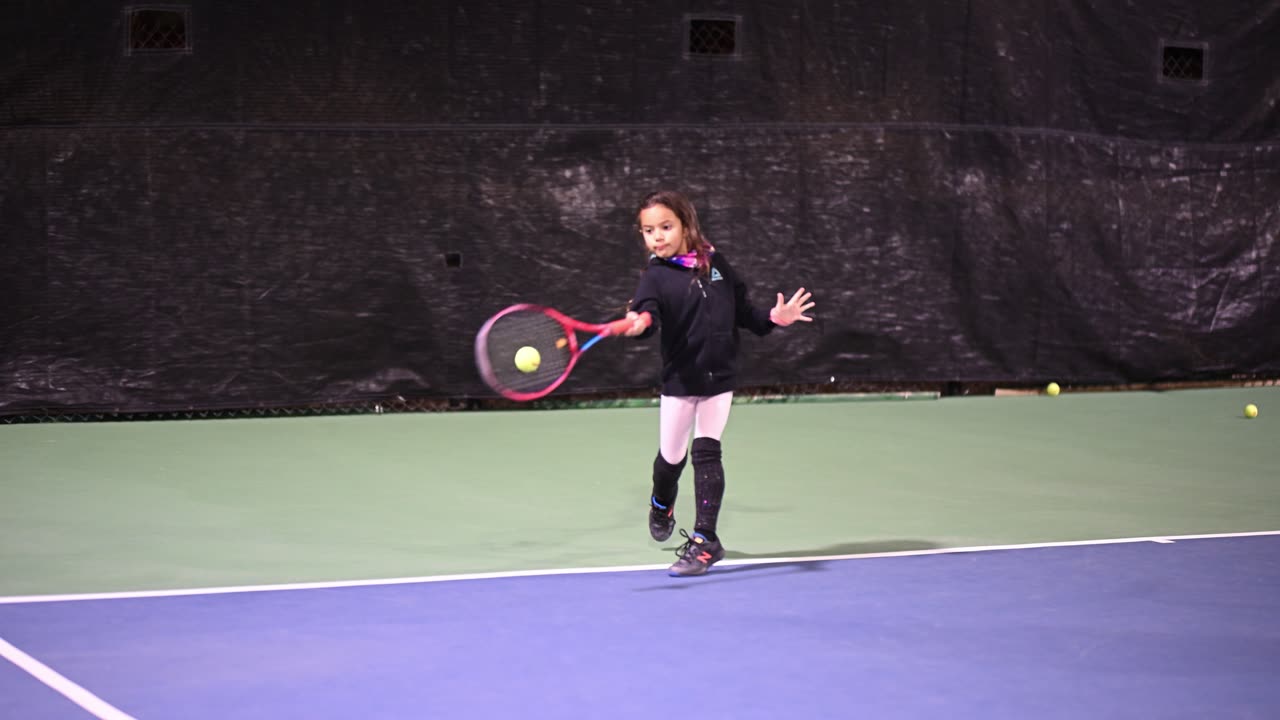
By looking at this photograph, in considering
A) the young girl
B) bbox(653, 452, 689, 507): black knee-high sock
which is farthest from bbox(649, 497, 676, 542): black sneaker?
the young girl

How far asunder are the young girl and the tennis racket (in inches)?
7.7

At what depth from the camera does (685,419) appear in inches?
209

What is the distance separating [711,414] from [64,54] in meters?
5.44

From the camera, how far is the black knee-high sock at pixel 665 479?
5.34m

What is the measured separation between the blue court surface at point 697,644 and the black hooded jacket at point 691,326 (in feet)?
2.02

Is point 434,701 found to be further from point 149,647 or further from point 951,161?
point 951,161

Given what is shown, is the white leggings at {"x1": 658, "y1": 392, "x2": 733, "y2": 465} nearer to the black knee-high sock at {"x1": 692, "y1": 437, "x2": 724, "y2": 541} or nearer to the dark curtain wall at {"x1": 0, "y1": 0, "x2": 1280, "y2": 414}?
the black knee-high sock at {"x1": 692, "y1": 437, "x2": 724, "y2": 541}

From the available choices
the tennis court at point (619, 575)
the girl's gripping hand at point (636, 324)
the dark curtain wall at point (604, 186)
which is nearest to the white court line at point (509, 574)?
the tennis court at point (619, 575)

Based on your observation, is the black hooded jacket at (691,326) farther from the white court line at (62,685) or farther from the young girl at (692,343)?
the white court line at (62,685)

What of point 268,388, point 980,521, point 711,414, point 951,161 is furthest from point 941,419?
point 711,414

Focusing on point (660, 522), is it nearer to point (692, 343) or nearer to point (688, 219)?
point (692, 343)

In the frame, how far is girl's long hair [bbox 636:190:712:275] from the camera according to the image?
5.23 m

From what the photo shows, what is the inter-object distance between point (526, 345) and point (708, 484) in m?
0.75

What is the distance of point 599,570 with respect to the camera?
527cm
